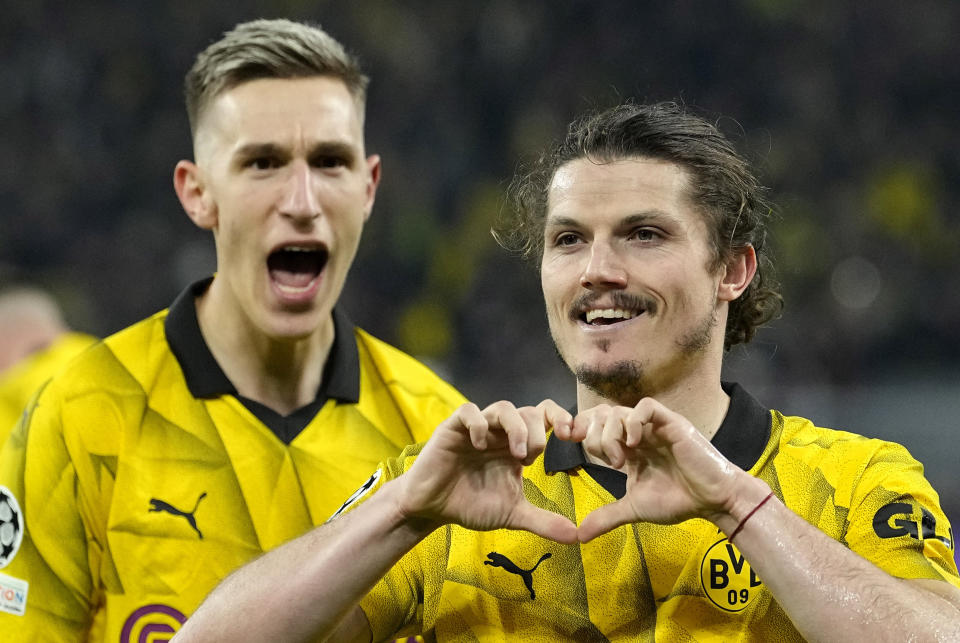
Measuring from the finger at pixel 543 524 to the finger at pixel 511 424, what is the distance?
16 centimetres

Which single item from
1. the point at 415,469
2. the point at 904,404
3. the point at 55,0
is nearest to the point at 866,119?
the point at 904,404

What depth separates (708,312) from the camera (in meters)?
2.77

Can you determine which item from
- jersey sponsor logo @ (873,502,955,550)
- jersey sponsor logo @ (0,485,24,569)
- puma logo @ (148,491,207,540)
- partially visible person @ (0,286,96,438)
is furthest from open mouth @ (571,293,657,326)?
partially visible person @ (0,286,96,438)

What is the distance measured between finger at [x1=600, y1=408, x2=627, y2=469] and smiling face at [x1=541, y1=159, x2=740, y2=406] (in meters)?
0.38

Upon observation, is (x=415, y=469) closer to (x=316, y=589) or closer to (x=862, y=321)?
(x=316, y=589)

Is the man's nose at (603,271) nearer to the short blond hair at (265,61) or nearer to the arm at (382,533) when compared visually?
the arm at (382,533)

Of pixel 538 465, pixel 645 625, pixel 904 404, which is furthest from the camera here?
pixel 904 404

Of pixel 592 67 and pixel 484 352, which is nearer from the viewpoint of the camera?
pixel 484 352

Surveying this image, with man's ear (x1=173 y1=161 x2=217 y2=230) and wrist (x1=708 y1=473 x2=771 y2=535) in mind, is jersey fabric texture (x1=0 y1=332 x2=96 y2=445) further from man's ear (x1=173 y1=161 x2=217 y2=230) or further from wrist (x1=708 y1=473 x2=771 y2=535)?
wrist (x1=708 y1=473 x2=771 y2=535)

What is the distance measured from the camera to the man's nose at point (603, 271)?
261 centimetres

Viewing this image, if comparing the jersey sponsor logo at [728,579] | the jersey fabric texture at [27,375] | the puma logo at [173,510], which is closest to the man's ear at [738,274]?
the jersey sponsor logo at [728,579]

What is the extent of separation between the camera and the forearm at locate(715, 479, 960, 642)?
214 cm

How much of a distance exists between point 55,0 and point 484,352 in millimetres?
5639

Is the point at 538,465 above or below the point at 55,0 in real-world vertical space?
below
